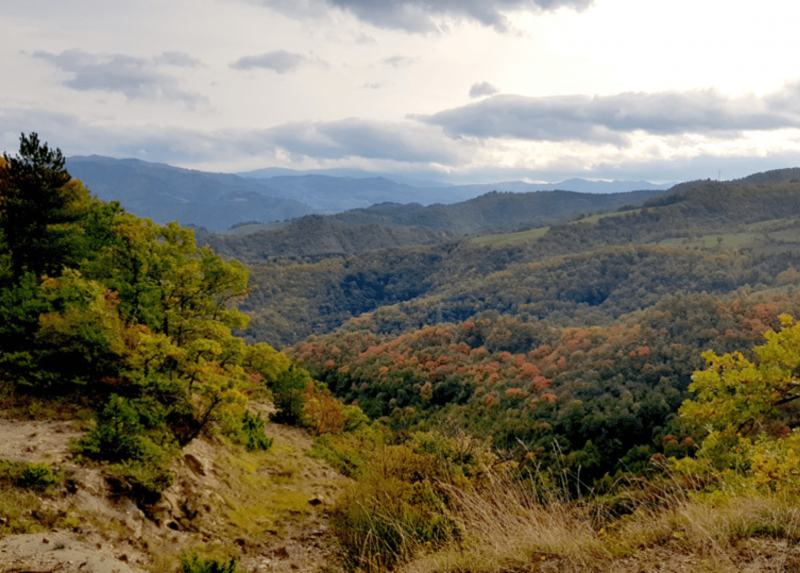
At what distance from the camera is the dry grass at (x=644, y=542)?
14.9 ft

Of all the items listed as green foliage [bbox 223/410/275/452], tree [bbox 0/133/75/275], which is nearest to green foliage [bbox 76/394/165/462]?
green foliage [bbox 223/410/275/452]

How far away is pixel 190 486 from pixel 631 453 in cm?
2468

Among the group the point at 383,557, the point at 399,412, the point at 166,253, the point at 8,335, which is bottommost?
the point at 399,412

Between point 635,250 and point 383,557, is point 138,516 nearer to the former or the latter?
point 383,557

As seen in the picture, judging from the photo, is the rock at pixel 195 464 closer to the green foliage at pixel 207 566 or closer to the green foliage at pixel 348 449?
the green foliage at pixel 348 449

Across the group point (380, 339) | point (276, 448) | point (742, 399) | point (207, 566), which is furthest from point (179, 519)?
point (380, 339)

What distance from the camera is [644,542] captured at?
16.7 feet

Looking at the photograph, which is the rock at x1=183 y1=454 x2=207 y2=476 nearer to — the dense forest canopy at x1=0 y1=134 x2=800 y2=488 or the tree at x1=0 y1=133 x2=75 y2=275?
the dense forest canopy at x1=0 y1=134 x2=800 y2=488

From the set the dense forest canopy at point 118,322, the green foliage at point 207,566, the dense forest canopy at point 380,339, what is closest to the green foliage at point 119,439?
the dense forest canopy at point 118,322

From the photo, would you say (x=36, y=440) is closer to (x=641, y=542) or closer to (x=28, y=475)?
(x=28, y=475)

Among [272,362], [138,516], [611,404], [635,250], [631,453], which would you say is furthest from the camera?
[635,250]

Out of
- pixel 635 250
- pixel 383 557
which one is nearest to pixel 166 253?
pixel 383 557

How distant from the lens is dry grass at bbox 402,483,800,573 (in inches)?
179

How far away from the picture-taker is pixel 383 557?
7.49 m
